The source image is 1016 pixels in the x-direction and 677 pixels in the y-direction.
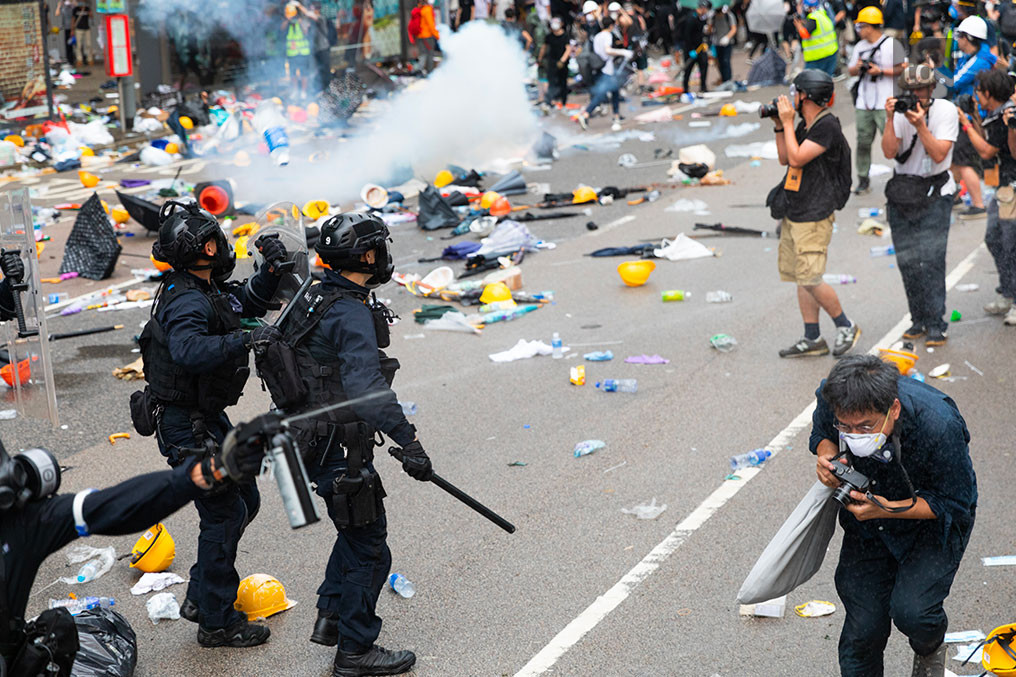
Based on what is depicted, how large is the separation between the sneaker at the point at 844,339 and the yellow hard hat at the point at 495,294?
2.88 metres

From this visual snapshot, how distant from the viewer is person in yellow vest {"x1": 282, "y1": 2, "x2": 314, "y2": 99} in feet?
66.3

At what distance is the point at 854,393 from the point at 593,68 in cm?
1622

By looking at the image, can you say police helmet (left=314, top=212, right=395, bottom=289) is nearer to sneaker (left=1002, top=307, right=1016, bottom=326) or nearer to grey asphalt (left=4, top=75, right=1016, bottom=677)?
grey asphalt (left=4, top=75, right=1016, bottom=677)

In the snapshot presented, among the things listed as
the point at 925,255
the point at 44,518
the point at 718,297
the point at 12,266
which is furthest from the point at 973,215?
the point at 44,518

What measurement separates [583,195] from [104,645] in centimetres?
983

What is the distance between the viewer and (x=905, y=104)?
7.30 metres

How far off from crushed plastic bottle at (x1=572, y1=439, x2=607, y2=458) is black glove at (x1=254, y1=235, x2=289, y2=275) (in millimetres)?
2423

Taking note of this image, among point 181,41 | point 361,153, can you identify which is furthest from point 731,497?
point 181,41

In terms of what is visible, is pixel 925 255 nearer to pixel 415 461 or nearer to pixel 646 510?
pixel 646 510

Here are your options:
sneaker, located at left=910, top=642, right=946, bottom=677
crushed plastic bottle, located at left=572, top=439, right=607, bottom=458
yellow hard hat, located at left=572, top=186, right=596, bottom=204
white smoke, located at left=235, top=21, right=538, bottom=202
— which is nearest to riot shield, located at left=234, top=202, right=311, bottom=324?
crushed plastic bottle, located at left=572, top=439, right=607, bottom=458

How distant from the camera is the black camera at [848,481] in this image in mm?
3703

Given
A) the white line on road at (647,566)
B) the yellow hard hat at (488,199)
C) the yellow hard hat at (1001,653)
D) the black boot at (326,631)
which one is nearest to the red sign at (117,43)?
the yellow hard hat at (488,199)

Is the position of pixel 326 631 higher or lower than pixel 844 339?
lower

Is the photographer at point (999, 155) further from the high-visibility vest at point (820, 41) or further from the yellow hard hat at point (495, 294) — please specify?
the high-visibility vest at point (820, 41)
